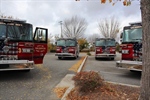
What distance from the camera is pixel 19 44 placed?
770 cm

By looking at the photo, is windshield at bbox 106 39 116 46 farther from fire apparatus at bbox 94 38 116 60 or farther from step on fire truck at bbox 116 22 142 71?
step on fire truck at bbox 116 22 142 71

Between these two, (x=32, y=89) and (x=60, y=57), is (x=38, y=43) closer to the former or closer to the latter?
(x=32, y=89)

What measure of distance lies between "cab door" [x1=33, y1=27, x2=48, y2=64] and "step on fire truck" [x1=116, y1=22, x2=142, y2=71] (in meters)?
3.55

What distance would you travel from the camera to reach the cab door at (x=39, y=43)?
8328 millimetres

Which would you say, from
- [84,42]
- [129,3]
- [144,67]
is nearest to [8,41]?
[129,3]

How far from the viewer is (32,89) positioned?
20.8 ft

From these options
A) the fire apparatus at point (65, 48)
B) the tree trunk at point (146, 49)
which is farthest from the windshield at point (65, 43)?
the tree trunk at point (146, 49)

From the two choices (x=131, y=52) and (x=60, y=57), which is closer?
(x=131, y=52)

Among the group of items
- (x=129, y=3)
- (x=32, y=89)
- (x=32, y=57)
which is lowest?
(x=32, y=89)

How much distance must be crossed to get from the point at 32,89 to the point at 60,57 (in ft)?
47.4

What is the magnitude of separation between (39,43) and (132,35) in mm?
4401

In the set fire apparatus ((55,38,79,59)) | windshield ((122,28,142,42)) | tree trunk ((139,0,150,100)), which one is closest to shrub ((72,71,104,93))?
tree trunk ((139,0,150,100))

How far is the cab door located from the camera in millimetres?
8328

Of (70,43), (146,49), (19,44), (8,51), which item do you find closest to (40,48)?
(19,44)
